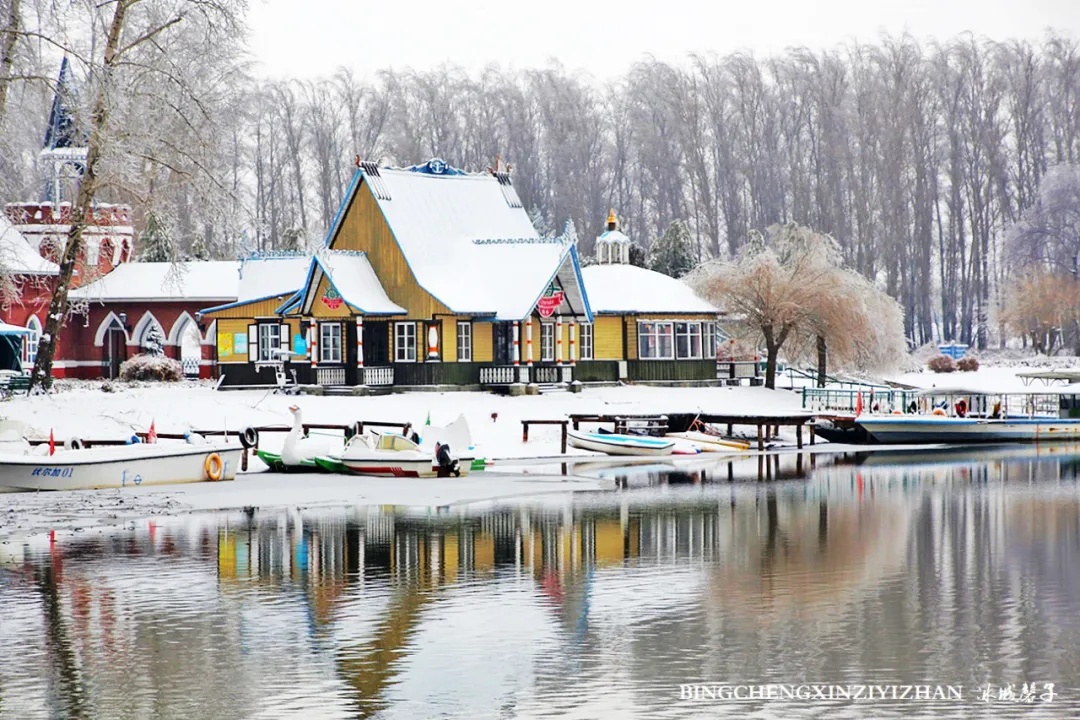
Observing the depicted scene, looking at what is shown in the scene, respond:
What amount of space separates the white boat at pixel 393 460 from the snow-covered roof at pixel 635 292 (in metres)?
23.3

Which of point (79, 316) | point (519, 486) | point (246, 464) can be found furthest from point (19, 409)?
point (79, 316)

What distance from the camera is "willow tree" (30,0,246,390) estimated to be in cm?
3847

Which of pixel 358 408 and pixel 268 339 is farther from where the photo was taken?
pixel 268 339

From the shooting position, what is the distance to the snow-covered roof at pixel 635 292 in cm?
5928

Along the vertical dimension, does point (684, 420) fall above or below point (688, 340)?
below

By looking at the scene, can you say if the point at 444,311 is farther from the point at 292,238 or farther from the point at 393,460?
the point at 292,238

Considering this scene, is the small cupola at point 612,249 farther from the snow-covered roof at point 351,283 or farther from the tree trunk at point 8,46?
the tree trunk at point 8,46

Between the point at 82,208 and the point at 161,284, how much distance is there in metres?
22.8

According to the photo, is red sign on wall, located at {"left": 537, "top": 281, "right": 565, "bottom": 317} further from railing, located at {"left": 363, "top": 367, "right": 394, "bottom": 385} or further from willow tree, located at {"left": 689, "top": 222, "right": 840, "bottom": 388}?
willow tree, located at {"left": 689, "top": 222, "right": 840, "bottom": 388}

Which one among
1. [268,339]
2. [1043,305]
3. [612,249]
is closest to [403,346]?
[268,339]

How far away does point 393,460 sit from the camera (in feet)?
115

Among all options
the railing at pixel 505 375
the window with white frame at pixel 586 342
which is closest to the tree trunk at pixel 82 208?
the railing at pixel 505 375

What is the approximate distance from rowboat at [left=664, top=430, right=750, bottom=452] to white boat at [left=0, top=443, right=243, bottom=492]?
16545 millimetres

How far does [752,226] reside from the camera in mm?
98188
